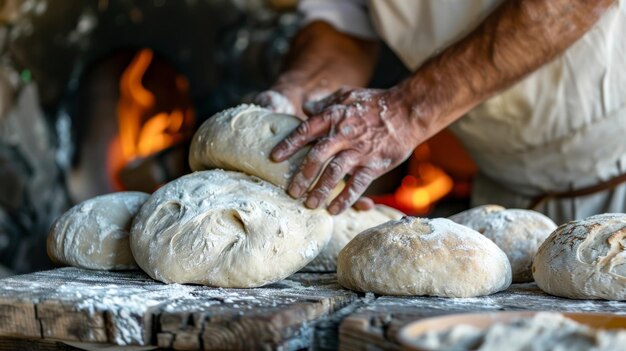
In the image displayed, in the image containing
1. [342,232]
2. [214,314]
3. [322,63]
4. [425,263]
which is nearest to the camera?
[214,314]

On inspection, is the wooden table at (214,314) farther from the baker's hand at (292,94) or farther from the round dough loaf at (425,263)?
the baker's hand at (292,94)

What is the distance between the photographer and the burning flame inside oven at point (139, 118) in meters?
3.99

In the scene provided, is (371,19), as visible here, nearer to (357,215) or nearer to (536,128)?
(536,128)

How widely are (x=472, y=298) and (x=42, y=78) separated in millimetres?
3023

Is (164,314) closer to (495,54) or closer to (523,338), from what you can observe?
(523,338)

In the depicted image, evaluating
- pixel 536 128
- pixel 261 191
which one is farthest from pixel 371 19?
pixel 261 191

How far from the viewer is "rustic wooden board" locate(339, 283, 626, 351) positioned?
116cm

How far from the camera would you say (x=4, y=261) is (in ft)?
12.9

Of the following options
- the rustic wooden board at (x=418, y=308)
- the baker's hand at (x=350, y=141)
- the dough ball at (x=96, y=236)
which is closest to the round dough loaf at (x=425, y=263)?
the rustic wooden board at (x=418, y=308)

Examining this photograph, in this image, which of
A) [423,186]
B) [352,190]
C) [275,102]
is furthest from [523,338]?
[423,186]

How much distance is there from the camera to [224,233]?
5.41 feet

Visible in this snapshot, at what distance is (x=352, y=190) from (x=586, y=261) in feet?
1.85

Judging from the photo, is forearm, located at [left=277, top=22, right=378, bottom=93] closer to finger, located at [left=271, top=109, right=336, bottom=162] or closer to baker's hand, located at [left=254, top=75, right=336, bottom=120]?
baker's hand, located at [left=254, top=75, right=336, bottom=120]

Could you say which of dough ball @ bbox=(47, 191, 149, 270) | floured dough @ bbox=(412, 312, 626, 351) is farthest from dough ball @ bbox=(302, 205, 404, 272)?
floured dough @ bbox=(412, 312, 626, 351)
